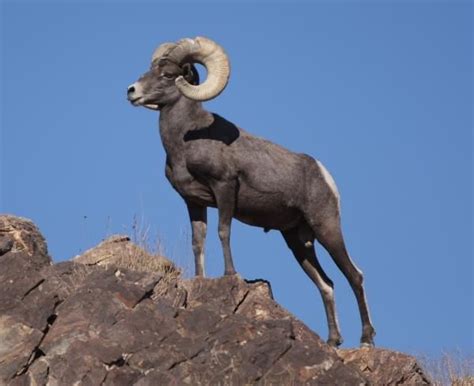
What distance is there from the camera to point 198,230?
Result: 1681cm

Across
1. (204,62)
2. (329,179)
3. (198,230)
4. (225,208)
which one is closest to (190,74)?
(204,62)

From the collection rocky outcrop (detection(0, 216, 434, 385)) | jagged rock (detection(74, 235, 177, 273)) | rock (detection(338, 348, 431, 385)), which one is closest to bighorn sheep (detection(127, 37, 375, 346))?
jagged rock (detection(74, 235, 177, 273))

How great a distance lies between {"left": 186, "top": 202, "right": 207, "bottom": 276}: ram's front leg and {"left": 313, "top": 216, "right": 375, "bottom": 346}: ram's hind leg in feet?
5.12

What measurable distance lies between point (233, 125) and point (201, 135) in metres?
0.67

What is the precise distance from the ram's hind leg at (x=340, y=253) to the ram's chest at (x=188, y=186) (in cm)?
165

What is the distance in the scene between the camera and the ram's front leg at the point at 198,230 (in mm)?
16578

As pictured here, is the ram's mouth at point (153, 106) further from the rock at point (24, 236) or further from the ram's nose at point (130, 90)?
the rock at point (24, 236)

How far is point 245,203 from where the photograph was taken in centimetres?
1673

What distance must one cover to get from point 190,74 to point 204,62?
36 cm

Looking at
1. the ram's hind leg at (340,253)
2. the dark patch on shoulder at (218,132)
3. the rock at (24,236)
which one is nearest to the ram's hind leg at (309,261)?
the ram's hind leg at (340,253)

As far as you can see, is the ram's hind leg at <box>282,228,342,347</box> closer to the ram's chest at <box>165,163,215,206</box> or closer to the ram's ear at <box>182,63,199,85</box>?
the ram's chest at <box>165,163,215,206</box>

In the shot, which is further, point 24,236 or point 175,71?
point 175,71

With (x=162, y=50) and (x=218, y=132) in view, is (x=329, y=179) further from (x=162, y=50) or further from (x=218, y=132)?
(x=162, y=50)

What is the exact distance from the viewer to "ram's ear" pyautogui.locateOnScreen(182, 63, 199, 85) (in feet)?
55.9
